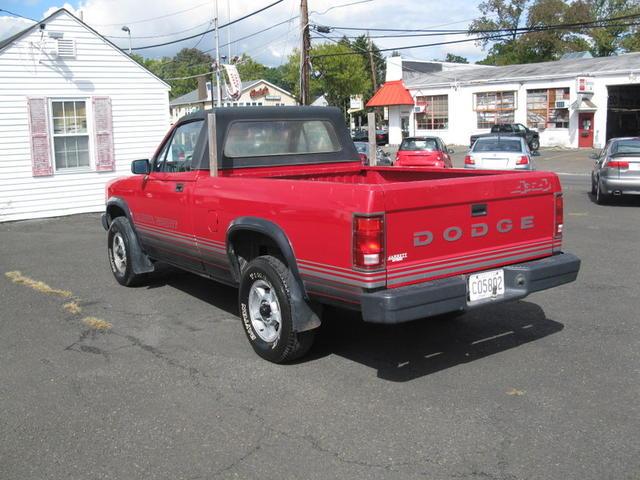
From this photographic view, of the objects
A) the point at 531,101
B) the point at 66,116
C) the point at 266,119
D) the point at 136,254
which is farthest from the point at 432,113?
the point at 266,119

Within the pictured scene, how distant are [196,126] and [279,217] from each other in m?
1.98

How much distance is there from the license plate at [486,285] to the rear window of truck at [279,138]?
8.64ft

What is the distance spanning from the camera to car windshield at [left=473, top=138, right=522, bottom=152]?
18938 mm

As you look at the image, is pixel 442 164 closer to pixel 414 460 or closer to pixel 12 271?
pixel 12 271

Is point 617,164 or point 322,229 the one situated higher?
point 617,164

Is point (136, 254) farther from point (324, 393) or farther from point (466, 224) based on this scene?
point (466, 224)

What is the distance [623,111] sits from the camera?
39.1 m

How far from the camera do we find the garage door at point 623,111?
38.0 m

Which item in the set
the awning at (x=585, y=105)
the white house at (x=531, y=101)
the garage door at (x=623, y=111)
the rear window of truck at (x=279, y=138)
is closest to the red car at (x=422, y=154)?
the rear window of truck at (x=279, y=138)

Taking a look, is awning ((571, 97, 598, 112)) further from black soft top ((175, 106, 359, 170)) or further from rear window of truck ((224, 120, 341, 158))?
rear window of truck ((224, 120, 341, 158))

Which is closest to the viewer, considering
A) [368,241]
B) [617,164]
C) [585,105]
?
[368,241]

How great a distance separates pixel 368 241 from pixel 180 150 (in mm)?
3110

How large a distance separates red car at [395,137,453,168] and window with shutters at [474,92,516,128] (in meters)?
21.3

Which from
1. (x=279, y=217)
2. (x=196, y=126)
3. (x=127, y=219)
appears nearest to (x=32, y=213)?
(x=127, y=219)
